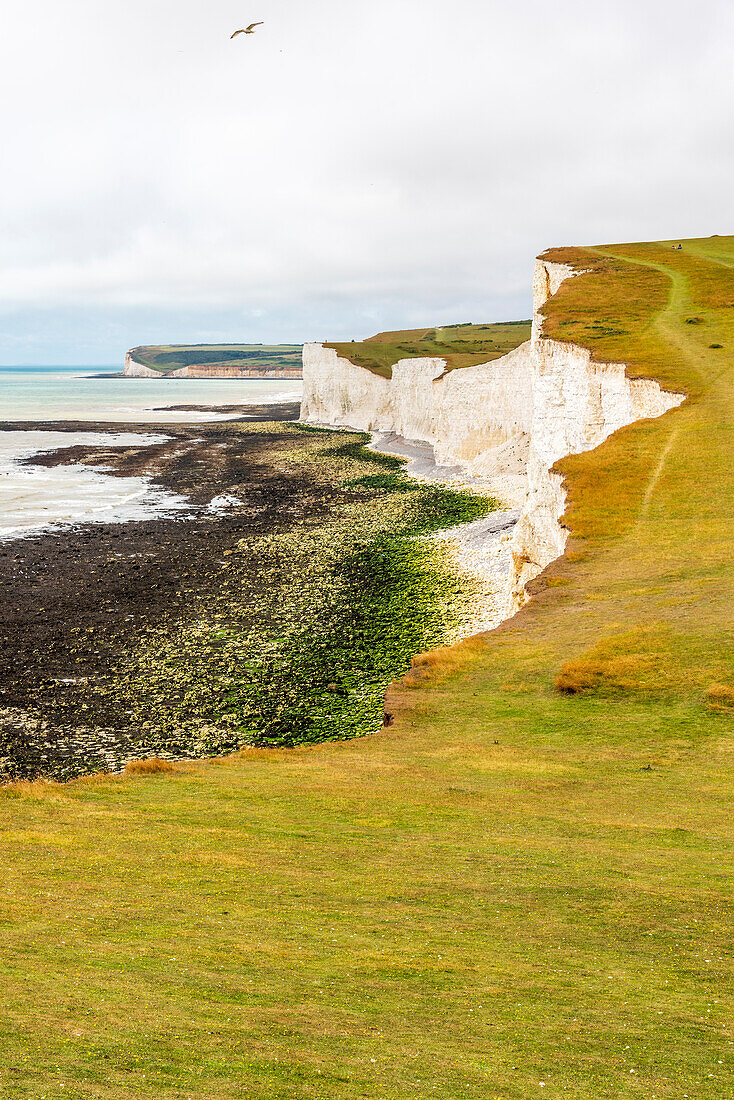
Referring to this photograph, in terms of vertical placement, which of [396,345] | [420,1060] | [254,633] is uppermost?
[396,345]

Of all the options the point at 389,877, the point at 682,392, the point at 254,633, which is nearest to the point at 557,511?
the point at 682,392

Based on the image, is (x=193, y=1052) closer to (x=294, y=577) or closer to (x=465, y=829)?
(x=465, y=829)

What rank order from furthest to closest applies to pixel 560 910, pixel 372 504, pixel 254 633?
1. pixel 372 504
2. pixel 254 633
3. pixel 560 910

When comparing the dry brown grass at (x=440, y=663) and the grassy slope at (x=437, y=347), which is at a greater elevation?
the grassy slope at (x=437, y=347)

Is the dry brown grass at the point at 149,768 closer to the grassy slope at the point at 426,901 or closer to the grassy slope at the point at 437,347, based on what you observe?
the grassy slope at the point at 426,901

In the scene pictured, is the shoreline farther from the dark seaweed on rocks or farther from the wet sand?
the wet sand

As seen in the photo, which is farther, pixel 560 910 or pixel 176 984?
pixel 560 910

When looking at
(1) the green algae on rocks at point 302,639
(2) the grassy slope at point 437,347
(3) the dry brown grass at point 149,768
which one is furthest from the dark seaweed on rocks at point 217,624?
(2) the grassy slope at point 437,347
